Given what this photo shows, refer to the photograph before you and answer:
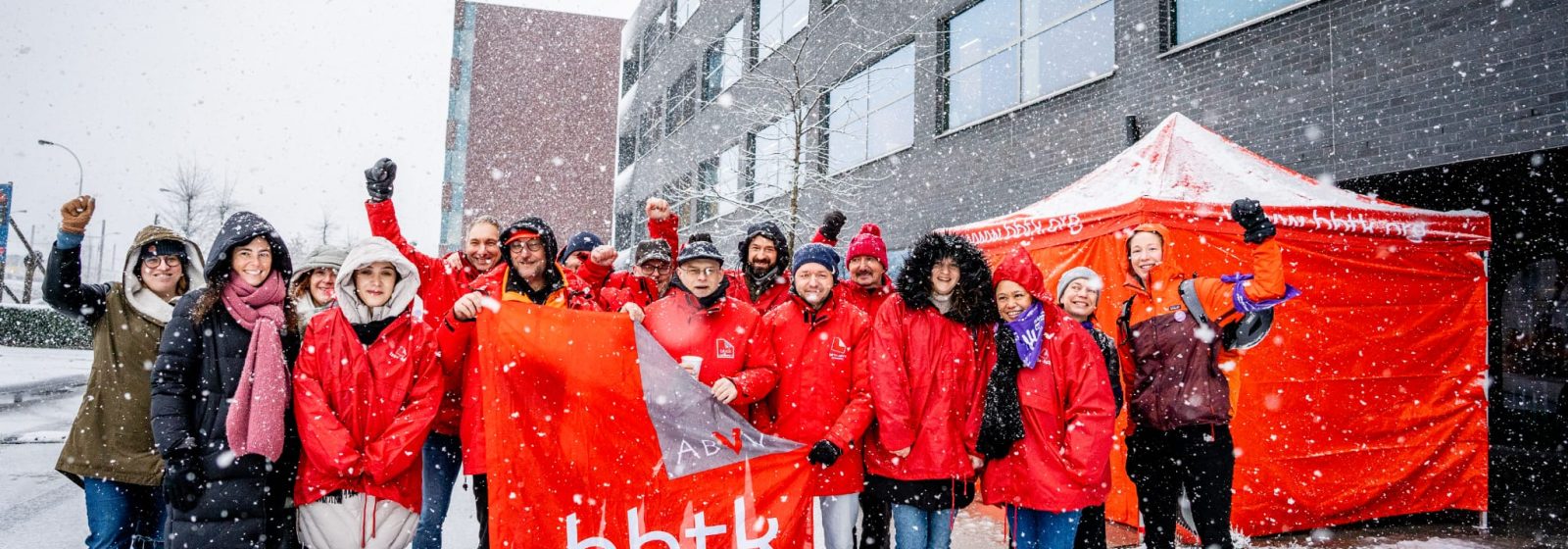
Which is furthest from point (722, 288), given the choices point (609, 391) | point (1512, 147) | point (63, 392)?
point (63, 392)

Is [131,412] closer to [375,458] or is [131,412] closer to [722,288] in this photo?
[375,458]

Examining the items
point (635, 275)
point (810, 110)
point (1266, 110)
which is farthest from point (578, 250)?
point (810, 110)

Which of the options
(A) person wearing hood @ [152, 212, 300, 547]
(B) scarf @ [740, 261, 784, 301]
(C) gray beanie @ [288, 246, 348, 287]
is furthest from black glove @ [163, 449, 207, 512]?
(B) scarf @ [740, 261, 784, 301]

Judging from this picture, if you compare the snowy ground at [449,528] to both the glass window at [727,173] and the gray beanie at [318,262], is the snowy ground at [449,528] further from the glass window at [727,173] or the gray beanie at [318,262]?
the glass window at [727,173]

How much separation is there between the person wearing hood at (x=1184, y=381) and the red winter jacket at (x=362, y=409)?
340 cm

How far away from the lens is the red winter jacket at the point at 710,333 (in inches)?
147

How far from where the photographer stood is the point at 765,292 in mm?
4672

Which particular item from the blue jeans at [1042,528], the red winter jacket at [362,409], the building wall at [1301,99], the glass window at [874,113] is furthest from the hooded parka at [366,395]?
the glass window at [874,113]

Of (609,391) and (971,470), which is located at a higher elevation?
(609,391)

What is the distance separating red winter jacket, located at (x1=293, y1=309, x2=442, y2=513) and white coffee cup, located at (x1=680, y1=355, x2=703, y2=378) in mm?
1020

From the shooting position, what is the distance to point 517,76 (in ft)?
140

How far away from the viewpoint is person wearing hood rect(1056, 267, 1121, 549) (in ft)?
12.8

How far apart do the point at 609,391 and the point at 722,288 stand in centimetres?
69

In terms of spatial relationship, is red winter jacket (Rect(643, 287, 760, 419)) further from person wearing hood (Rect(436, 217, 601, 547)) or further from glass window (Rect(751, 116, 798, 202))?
glass window (Rect(751, 116, 798, 202))
